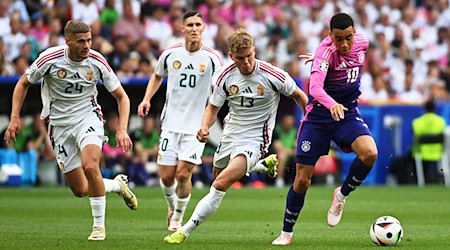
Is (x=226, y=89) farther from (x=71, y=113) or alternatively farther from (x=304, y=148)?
(x=71, y=113)

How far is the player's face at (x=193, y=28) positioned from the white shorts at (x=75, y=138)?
2138mm

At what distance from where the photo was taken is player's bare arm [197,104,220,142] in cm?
1096

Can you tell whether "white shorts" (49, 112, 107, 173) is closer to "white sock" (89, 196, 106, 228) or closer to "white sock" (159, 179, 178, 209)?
"white sock" (89, 196, 106, 228)

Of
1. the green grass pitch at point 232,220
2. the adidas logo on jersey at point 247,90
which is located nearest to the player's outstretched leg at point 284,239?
the green grass pitch at point 232,220

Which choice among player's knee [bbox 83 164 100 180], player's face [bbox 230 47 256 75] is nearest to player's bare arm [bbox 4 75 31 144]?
player's knee [bbox 83 164 100 180]

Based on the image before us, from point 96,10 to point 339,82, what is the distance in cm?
1391

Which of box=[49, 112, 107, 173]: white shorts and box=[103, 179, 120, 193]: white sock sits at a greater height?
box=[49, 112, 107, 173]: white shorts

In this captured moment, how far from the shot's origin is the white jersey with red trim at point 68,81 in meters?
11.9

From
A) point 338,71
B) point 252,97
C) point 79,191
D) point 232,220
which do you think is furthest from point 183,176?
point 338,71

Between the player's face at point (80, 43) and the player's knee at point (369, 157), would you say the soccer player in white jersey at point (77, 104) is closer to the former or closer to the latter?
the player's face at point (80, 43)

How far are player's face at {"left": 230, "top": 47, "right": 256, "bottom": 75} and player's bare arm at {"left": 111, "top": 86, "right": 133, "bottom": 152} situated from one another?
1.35 meters

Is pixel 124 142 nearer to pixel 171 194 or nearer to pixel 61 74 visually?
pixel 61 74

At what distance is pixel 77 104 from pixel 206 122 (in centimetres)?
173

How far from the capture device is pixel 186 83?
13.8m
